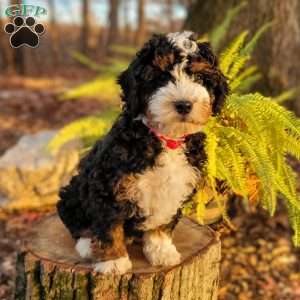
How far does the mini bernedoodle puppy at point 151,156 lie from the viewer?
8.66ft

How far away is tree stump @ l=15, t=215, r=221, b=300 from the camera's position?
3.10 meters

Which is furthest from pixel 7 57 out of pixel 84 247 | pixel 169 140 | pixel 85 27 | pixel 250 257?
pixel 169 140

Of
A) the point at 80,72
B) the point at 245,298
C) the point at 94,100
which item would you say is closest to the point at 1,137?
the point at 94,100

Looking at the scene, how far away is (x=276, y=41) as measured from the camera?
6156mm

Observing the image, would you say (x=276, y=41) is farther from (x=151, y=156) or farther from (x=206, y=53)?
(x=151, y=156)

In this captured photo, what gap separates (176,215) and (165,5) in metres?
27.5

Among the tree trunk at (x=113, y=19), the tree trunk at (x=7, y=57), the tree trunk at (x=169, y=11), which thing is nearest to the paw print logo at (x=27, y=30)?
the tree trunk at (x=7, y=57)

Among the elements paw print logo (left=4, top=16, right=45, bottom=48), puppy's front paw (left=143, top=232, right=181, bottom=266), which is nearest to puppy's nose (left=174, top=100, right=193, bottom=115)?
puppy's front paw (left=143, top=232, right=181, bottom=266)

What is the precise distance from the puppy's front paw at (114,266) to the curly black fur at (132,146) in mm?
145

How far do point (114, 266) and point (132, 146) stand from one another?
0.71m

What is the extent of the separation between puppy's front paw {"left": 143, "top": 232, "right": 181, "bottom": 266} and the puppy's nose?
→ 3.12 feet

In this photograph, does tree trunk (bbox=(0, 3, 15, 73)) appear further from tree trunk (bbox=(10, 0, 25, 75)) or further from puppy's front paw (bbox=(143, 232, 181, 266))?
puppy's front paw (bbox=(143, 232, 181, 266))

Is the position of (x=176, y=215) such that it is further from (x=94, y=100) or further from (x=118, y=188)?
(x=94, y=100)

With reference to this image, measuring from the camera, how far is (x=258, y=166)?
146 inches
